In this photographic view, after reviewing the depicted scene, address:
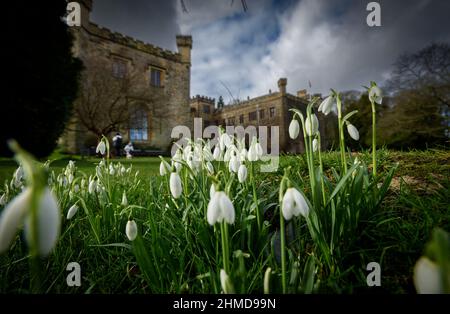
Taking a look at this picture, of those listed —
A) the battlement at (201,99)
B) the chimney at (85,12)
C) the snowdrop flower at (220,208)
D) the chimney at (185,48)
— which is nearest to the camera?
the snowdrop flower at (220,208)

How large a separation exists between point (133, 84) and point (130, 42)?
5752mm

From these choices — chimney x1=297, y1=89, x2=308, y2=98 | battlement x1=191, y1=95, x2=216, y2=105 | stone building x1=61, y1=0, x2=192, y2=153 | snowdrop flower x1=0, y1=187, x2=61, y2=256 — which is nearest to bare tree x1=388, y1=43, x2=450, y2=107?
snowdrop flower x1=0, y1=187, x2=61, y2=256

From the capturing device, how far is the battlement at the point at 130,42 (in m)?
16.9

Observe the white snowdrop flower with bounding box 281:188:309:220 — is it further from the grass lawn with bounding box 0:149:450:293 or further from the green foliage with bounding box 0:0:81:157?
the green foliage with bounding box 0:0:81:157

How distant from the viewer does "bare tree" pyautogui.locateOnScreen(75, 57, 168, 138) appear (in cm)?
1262

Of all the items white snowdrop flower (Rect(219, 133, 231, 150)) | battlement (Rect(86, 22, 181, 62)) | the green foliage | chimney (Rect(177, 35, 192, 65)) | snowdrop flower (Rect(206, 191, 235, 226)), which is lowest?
snowdrop flower (Rect(206, 191, 235, 226))

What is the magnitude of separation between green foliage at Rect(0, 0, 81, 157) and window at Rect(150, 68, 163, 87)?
42.7 feet

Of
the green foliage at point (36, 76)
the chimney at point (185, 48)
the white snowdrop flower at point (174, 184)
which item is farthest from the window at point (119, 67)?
the white snowdrop flower at point (174, 184)

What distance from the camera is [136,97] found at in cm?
1584

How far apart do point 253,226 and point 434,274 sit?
941 mm

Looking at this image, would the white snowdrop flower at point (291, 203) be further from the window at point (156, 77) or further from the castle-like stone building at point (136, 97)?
the window at point (156, 77)

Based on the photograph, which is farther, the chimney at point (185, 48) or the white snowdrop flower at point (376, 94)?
the chimney at point (185, 48)

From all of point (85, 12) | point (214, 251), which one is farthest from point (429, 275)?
point (85, 12)
